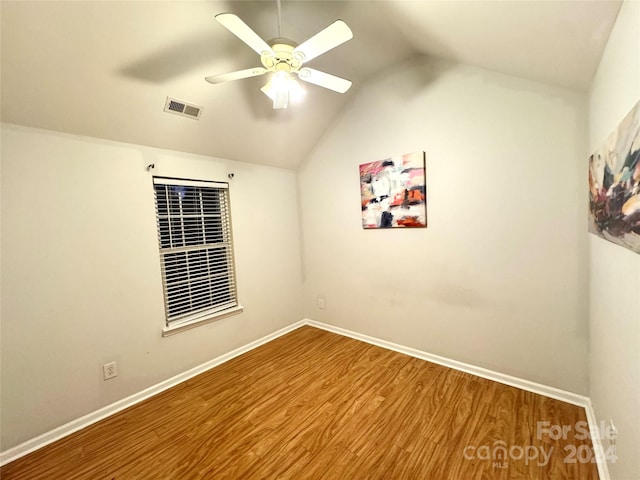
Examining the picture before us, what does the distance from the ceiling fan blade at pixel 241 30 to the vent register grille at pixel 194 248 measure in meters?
1.56

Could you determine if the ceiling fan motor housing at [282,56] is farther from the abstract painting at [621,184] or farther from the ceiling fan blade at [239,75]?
the abstract painting at [621,184]

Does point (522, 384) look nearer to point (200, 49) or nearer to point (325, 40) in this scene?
point (325, 40)

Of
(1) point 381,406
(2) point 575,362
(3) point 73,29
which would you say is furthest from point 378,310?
(3) point 73,29

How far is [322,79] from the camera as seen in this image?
1718 millimetres

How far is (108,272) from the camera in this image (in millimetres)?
2121

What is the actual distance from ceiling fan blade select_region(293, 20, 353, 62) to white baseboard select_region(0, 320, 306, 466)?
2810 mm

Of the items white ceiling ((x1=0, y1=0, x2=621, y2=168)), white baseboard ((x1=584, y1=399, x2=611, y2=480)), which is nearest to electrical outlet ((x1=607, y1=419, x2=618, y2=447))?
white baseboard ((x1=584, y1=399, x2=611, y2=480))

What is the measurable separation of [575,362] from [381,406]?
145 cm

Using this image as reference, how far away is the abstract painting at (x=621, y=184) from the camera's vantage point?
85cm

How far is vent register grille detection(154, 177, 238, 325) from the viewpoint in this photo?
251 centimetres

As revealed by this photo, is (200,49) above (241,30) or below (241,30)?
above

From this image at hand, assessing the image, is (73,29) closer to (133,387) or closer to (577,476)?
(133,387)

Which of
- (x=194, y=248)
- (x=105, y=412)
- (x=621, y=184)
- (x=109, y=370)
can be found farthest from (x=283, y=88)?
(x=105, y=412)

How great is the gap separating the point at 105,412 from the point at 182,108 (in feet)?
8.23
